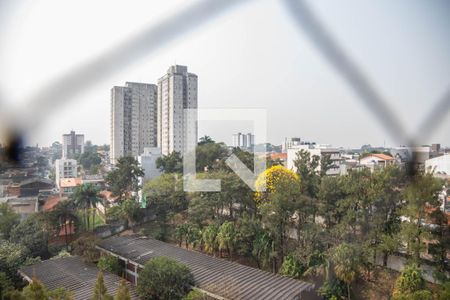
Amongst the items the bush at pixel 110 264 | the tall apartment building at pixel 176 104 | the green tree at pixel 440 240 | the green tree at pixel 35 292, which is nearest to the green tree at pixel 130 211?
the bush at pixel 110 264

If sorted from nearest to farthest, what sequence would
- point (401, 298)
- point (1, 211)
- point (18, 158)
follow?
point (18, 158)
point (401, 298)
point (1, 211)

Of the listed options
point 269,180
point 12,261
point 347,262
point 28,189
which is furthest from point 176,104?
point 347,262

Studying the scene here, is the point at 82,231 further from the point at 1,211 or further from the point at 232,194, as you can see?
the point at 232,194

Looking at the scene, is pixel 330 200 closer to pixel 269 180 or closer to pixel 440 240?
pixel 269 180

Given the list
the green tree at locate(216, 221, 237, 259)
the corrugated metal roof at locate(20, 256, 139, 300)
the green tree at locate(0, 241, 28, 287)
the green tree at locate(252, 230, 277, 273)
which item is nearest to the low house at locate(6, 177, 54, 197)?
the green tree at locate(0, 241, 28, 287)

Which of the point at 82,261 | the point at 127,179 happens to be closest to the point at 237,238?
the point at 82,261

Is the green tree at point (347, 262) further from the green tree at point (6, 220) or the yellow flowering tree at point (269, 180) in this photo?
the green tree at point (6, 220)

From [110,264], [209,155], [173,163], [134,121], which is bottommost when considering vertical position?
[110,264]
